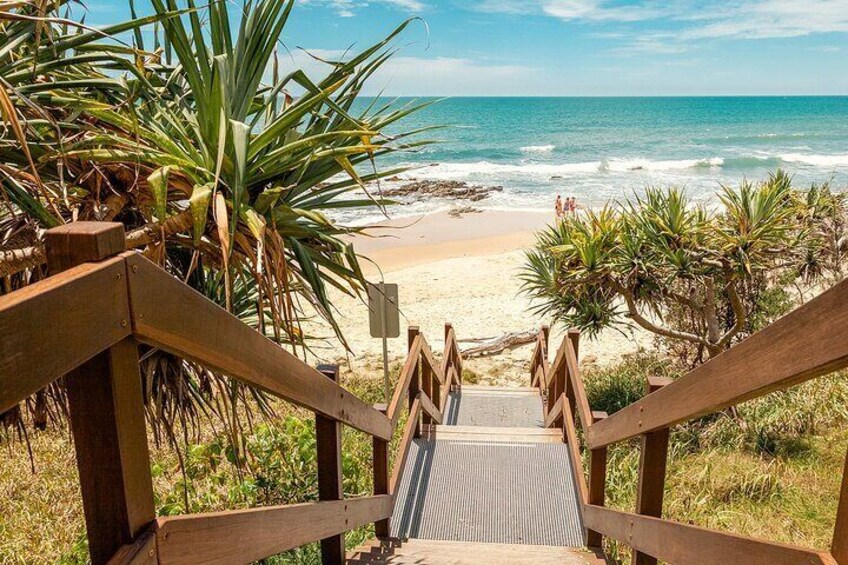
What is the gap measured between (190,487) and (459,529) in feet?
A: 6.93

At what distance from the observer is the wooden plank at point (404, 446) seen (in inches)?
144

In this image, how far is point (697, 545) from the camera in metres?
1.65

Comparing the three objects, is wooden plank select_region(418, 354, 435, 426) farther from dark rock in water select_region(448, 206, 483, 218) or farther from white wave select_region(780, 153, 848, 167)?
white wave select_region(780, 153, 848, 167)

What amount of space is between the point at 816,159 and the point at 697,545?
160 feet

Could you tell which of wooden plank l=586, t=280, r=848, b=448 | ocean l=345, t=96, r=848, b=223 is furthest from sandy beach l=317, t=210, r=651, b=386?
wooden plank l=586, t=280, r=848, b=448

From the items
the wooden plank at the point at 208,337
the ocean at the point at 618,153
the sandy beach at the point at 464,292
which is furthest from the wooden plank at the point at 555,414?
the ocean at the point at 618,153

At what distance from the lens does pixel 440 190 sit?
3153cm

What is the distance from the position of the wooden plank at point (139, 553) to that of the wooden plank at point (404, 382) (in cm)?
231

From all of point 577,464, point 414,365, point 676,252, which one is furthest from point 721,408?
point 676,252

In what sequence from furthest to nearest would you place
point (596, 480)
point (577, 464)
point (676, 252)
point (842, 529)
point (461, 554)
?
1. point (676, 252)
2. point (577, 464)
3. point (596, 480)
4. point (461, 554)
5. point (842, 529)

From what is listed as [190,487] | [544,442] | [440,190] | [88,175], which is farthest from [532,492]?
[440,190]

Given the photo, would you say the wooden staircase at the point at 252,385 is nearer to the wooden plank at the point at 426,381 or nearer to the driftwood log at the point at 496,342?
the wooden plank at the point at 426,381

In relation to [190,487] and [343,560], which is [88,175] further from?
[190,487]

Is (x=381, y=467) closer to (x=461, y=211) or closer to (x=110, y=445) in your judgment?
(x=110, y=445)
